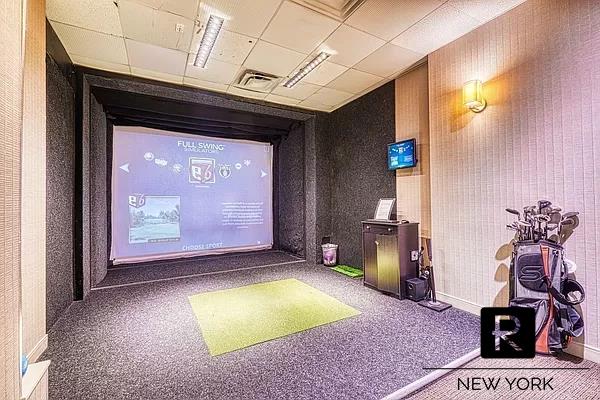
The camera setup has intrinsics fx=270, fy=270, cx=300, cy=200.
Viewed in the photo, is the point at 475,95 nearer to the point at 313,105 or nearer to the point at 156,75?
the point at 313,105

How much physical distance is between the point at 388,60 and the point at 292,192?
289 centimetres

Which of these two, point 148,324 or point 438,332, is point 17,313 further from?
point 438,332

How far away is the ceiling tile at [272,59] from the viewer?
2824 mm

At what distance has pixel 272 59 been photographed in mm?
3041

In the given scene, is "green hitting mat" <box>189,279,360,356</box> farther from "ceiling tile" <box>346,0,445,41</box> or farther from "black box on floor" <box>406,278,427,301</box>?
"ceiling tile" <box>346,0,445,41</box>

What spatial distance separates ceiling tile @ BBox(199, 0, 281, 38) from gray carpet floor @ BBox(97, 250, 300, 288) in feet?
10.6

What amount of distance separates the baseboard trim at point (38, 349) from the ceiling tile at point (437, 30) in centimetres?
386

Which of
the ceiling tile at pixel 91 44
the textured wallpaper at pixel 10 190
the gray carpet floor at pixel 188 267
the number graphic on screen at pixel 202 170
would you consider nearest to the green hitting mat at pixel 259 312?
the gray carpet floor at pixel 188 267

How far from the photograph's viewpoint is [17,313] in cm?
92

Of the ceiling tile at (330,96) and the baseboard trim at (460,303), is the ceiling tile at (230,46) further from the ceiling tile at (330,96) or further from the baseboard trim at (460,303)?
the baseboard trim at (460,303)

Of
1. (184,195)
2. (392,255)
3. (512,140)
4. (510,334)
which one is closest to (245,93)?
(184,195)

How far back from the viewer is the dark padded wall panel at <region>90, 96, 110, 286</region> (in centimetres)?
337

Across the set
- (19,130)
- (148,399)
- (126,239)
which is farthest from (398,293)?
(126,239)

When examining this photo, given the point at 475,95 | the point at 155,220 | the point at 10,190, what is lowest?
the point at 155,220
